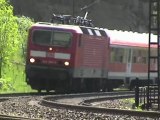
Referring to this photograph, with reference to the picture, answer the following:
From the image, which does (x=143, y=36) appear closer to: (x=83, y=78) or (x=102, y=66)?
(x=102, y=66)

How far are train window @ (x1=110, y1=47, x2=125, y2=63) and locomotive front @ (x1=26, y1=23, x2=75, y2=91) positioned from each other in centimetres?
522

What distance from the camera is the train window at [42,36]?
1131 inches

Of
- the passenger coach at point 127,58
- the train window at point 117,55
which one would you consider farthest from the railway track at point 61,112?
the passenger coach at point 127,58

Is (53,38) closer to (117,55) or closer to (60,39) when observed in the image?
(60,39)

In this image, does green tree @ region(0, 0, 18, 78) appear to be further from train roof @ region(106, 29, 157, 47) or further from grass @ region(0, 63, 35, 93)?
train roof @ region(106, 29, 157, 47)

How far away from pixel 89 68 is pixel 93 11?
11860 cm

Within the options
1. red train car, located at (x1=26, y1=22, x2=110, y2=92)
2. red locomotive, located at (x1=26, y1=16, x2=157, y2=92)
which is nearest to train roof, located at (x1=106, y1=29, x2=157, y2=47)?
red locomotive, located at (x1=26, y1=16, x2=157, y2=92)

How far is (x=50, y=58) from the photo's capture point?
2844 centimetres

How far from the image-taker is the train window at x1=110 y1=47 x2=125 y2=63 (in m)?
33.2

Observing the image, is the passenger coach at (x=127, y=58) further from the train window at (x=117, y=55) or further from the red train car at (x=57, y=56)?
the red train car at (x=57, y=56)

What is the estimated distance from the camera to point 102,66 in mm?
31750

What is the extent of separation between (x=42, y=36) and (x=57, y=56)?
1.32 m

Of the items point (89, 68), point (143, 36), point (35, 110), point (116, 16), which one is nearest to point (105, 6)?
point (116, 16)

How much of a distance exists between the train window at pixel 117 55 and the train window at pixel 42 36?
214 inches
